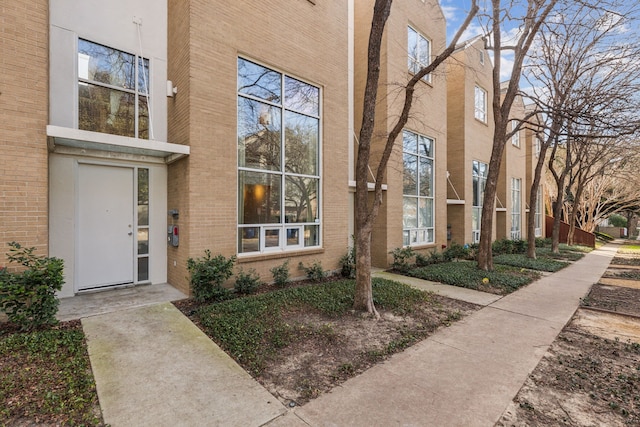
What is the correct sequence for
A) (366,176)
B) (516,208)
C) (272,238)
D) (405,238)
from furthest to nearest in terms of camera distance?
(516,208) → (405,238) → (272,238) → (366,176)

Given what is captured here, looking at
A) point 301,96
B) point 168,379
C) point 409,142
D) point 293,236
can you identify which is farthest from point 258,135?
point 409,142

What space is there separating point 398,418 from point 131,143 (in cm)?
546

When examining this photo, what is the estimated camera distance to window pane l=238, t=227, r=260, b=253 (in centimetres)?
631

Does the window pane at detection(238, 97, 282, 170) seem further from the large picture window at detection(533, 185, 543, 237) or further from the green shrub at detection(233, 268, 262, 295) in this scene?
the large picture window at detection(533, 185, 543, 237)

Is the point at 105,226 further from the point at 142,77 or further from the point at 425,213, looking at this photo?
the point at 425,213

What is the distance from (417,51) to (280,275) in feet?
30.6

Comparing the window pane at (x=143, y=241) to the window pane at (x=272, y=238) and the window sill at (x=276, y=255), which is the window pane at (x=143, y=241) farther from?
the window pane at (x=272, y=238)

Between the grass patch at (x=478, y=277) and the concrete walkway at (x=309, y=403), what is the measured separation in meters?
2.47

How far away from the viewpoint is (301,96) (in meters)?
7.52

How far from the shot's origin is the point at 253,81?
21.7ft

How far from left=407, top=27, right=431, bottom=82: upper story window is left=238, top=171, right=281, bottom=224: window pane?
23.0 ft

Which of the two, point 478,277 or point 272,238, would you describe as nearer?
point 272,238

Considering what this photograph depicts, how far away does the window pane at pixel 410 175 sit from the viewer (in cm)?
1028

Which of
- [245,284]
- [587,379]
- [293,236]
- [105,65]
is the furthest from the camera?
[293,236]
